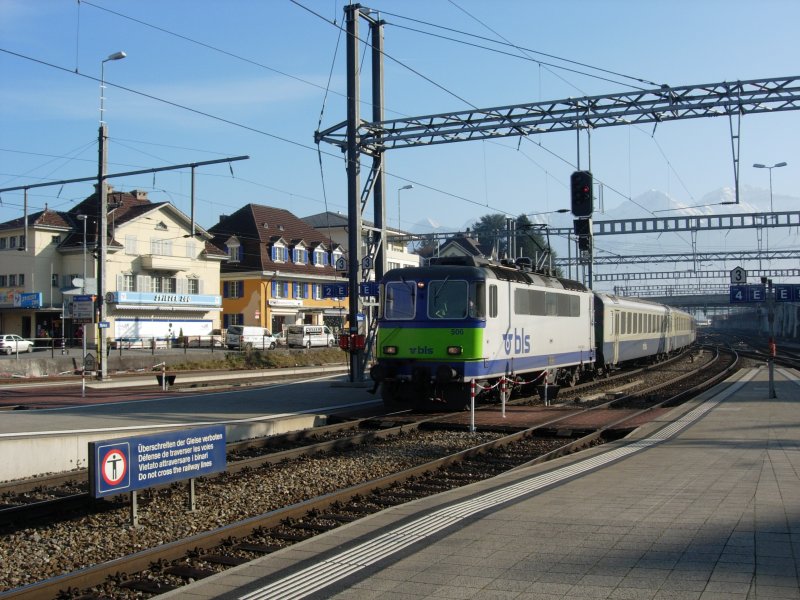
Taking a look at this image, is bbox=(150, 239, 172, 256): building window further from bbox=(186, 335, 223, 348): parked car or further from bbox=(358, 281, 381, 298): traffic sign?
bbox=(358, 281, 381, 298): traffic sign

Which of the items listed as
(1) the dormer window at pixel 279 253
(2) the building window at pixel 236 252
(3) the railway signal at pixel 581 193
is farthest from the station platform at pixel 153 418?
(2) the building window at pixel 236 252

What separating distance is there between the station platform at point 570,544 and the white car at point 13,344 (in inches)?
1563

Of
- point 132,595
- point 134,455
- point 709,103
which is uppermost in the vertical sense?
point 709,103

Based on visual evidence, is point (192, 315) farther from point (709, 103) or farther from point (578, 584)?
point (578, 584)

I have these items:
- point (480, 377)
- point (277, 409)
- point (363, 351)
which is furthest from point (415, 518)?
point (363, 351)

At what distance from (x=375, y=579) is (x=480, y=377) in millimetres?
12194

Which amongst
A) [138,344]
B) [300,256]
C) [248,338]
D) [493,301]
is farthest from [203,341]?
[493,301]

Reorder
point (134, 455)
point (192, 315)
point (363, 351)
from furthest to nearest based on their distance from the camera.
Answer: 1. point (192, 315)
2. point (363, 351)
3. point (134, 455)

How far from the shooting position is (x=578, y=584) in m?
5.54

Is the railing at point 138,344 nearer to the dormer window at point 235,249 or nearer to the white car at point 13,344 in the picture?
the white car at point 13,344

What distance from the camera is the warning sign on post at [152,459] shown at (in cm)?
776

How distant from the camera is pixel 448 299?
18.0 m

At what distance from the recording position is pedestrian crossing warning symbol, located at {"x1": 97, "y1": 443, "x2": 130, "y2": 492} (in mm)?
7742

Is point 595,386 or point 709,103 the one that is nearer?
point 709,103
